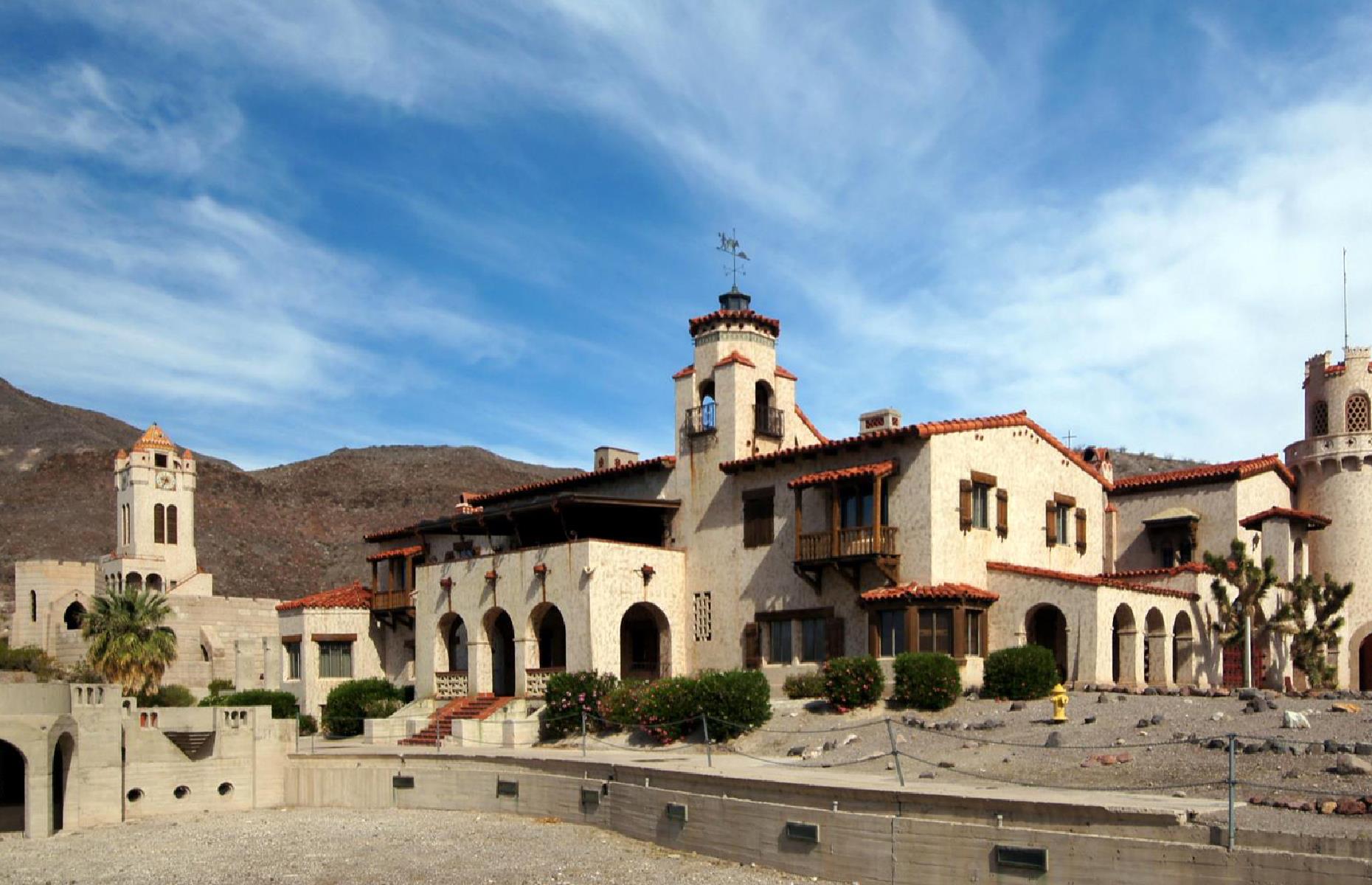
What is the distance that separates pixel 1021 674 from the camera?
31312 millimetres

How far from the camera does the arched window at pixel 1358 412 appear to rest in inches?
1628

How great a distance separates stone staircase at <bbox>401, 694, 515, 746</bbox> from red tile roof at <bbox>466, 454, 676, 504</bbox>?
24.0 feet

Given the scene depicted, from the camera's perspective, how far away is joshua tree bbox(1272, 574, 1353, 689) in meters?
37.8

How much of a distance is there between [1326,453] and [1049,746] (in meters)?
21.9

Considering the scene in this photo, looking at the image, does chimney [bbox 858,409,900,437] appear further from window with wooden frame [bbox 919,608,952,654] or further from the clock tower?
the clock tower

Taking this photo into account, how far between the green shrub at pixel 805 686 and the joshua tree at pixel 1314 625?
44.3 feet

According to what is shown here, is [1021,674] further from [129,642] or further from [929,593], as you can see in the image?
[129,642]

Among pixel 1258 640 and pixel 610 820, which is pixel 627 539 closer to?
pixel 610 820

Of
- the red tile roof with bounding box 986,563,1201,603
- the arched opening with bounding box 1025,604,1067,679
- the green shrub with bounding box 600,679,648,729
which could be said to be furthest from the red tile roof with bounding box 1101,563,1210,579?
the green shrub with bounding box 600,679,648,729

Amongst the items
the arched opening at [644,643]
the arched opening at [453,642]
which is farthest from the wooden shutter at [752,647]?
the arched opening at [453,642]

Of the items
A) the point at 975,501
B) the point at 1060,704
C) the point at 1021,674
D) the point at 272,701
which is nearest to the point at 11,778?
the point at 272,701

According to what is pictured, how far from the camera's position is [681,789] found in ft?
Result: 83.7

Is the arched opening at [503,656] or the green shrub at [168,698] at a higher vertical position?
the arched opening at [503,656]

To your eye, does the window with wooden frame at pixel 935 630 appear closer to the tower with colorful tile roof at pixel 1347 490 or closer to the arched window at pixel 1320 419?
the tower with colorful tile roof at pixel 1347 490
